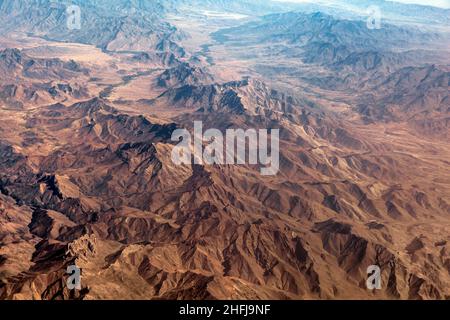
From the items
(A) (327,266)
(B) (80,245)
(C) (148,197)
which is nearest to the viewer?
(B) (80,245)

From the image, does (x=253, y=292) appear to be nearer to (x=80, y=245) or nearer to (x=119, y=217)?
(x=80, y=245)

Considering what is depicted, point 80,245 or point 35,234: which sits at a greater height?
point 80,245

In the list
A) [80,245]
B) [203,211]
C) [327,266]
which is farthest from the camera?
[203,211]

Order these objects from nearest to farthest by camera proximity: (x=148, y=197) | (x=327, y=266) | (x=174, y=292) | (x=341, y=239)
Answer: (x=174, y=292)
(x=327, y=266)
(x=341, y=239)
(x=148, y=197)

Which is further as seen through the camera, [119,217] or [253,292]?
[119,217]

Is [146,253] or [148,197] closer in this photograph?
[146,253]

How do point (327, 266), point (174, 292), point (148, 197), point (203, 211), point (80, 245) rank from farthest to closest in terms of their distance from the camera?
point (148, 197) → point (203, 211) → point (327, 266) → point (80, 245) → point (174, 292)

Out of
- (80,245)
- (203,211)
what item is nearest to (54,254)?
(80,245)

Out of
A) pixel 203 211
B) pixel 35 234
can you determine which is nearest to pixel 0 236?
pixel 35 234

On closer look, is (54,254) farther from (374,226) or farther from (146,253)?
(374,226)
